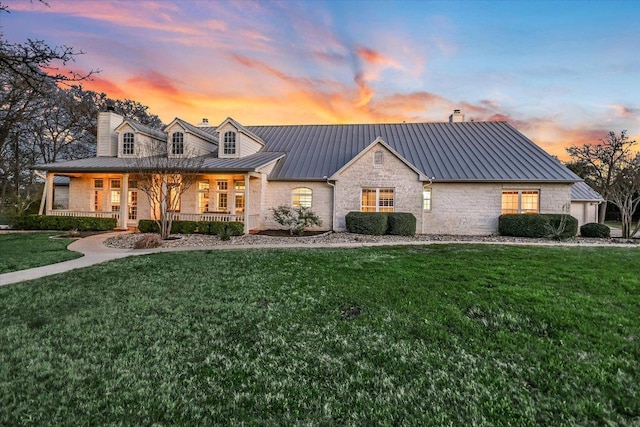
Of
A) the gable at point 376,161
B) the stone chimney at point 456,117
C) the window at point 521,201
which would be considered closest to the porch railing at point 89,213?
the gable at point 376,161

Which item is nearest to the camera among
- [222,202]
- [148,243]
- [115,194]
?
[148,243]

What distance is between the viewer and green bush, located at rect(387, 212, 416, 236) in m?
15.4

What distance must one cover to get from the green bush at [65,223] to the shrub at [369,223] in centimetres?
1341

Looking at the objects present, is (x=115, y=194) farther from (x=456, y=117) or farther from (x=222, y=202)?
(x=456, y=117)

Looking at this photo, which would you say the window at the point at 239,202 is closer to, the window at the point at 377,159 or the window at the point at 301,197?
the window at the point at 301,197

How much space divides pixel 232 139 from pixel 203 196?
3.91m

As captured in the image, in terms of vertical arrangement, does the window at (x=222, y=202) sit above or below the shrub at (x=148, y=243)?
above

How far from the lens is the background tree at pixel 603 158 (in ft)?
115

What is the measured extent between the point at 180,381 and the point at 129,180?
61.8 feet

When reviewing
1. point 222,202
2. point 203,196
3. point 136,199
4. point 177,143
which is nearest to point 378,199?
point 222,202

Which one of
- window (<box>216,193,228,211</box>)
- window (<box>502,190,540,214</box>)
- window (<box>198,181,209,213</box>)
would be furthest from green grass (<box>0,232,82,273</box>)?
window (<box>502,190,540,214</box>)

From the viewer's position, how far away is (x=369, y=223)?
15.1 metres

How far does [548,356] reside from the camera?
3418 millimetres

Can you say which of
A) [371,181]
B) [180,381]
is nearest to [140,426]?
[180,381]
